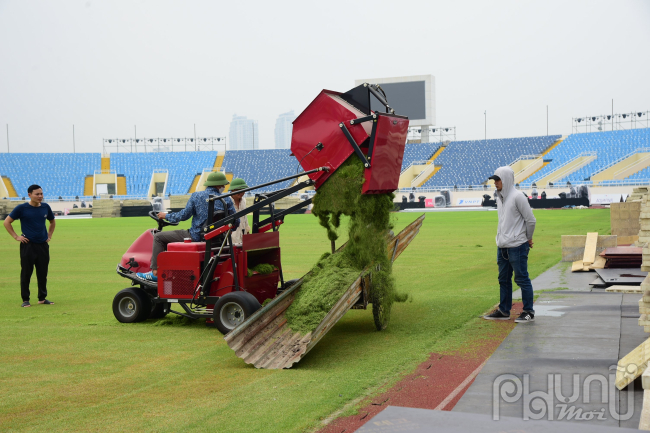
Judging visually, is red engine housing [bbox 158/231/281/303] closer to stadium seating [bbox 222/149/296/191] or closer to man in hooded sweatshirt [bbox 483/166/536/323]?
man in hooded sweatshirt [bbox 483/166/536/323]

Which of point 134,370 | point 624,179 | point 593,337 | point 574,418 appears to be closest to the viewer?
point 574,418

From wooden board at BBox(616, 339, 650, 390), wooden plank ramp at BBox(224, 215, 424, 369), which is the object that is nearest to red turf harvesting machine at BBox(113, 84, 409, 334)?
wooden plank ramp at BBox(224, 215, 424, 369)

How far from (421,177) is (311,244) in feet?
152

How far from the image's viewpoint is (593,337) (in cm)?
639

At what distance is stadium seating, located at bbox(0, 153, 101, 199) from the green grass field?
62718mm

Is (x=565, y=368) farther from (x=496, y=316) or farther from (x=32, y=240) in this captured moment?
(x=32, y=240)

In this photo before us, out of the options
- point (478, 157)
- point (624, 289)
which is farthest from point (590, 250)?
point (478, 157)

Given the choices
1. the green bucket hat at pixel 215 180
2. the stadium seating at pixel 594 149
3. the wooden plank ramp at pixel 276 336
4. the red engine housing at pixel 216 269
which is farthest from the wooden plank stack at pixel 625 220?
the stadium seating at pixel 594 149

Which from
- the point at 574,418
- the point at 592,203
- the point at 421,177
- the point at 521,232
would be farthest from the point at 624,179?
the point at 574,418

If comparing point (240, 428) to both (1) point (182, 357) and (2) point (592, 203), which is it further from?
(2) point (592, 203)

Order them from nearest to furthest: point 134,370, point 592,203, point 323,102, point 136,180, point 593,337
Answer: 1. point 134,370
2. point 593,337
3. point 323,102
4. point 592,203
5. point 136,180

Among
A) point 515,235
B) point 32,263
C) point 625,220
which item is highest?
point 515,235

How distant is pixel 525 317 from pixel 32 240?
25.4ft

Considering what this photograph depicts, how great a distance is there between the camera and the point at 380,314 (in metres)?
7.34
